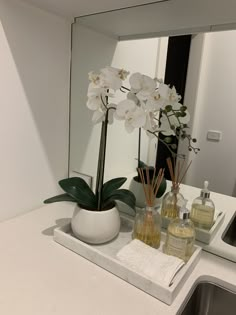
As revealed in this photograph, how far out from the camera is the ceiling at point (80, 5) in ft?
2.70

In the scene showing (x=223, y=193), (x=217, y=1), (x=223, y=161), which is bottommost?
(x=223, y=193)

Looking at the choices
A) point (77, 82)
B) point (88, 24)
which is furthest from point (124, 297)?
point (88, 24)

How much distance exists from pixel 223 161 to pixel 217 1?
1.75ft

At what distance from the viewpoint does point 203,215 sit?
917 millimetres

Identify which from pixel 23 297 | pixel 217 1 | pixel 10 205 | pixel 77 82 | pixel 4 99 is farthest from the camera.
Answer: pixel 77 82

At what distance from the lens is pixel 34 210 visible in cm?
109

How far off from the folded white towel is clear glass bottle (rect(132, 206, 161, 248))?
0.16 feet

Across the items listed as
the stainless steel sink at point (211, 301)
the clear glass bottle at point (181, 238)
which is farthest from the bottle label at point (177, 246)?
the stainless steel sink at point (211, 301)

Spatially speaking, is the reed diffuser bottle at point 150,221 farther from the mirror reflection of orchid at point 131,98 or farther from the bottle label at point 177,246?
the mirror reflection of orchid at point 131,98

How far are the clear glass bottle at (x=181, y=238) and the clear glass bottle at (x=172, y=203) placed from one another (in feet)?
0.53

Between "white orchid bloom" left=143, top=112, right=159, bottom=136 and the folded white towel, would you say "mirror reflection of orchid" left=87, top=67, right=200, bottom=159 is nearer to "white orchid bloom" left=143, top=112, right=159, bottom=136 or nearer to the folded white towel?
"white orchid bloom" left=143, top=112, right=159, bottom=136

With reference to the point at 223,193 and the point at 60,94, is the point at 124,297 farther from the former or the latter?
the point at 60,94

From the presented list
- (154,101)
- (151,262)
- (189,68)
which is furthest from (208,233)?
(189,68)

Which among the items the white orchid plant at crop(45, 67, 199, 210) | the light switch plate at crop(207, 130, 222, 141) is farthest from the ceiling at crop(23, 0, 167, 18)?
the light switch plate at crop(207, 130, 222, 141)
